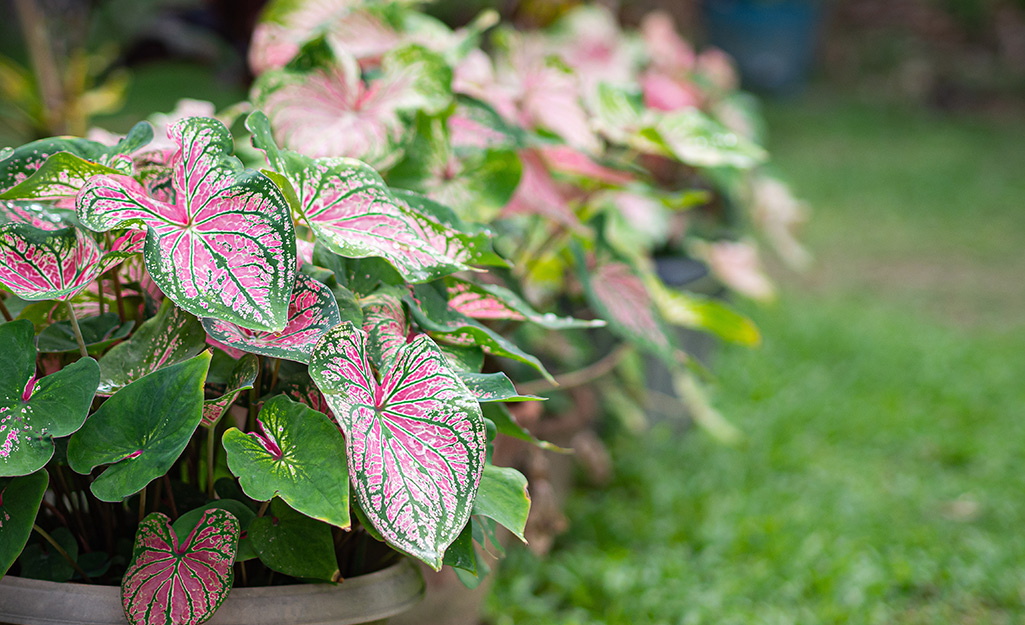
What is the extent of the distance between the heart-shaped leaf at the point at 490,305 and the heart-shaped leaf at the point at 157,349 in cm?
24

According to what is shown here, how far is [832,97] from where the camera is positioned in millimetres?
8008

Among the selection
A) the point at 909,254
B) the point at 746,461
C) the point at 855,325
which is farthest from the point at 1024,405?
the point at 909,254

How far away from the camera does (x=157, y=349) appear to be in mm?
669

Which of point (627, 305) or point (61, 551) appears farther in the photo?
point (627, 305)

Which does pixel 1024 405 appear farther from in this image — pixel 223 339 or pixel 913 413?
pixel 223 339

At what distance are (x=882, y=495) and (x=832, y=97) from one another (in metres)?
6.83

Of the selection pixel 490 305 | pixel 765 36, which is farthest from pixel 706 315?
pixel 765 36

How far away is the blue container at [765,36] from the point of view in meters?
7.87

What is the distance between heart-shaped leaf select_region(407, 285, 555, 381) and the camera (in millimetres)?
742

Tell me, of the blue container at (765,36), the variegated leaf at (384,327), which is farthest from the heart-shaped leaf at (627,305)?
the blue container at (765,36)

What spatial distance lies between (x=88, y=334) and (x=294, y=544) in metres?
0.26

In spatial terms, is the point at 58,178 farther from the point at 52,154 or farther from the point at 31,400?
the point at 31,400

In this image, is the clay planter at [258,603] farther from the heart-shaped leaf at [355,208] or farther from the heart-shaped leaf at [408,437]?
the heart-shaped leaf at [355,208]

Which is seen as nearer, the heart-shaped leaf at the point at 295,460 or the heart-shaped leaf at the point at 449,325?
the heart-shaped leaf at the point at 295,460
